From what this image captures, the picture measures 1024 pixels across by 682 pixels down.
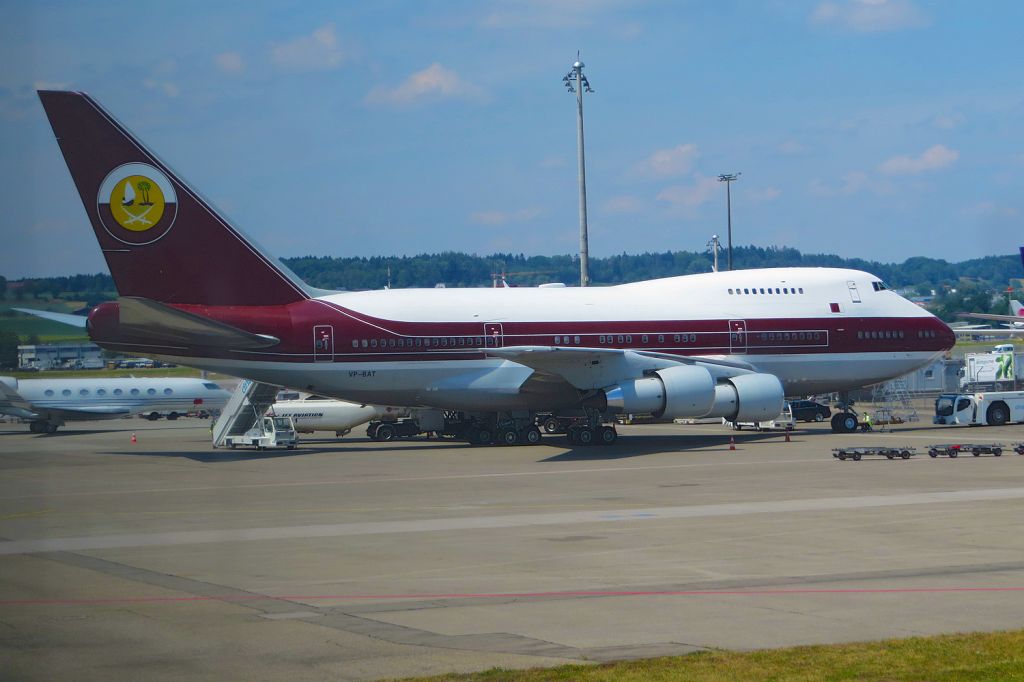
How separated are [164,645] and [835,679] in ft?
22.8

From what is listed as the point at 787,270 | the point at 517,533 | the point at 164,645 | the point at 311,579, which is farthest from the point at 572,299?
the point at 164,645

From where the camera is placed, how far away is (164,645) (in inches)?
485

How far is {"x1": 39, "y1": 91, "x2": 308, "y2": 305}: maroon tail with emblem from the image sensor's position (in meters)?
39.4

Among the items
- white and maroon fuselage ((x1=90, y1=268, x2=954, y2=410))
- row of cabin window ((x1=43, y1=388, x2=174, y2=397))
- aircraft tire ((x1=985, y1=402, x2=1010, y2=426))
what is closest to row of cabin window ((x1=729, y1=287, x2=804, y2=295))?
white and maroon fuselage ((x1=90, y1=268, x2=954, y2=410))

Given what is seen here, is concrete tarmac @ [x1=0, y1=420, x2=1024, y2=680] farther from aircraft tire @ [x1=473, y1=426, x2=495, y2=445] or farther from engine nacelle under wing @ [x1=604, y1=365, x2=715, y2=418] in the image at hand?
aircraft tire @ [x1=473, y1=426, x2=495, y2=445]

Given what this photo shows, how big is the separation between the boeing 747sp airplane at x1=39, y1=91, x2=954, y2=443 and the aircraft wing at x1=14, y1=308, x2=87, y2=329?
24.6 metres

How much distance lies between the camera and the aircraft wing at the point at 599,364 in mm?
40875

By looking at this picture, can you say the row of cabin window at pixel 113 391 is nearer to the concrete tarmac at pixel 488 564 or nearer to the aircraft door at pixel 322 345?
the aircraft door at pixel 322 345

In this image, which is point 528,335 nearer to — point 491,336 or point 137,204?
point 491,336

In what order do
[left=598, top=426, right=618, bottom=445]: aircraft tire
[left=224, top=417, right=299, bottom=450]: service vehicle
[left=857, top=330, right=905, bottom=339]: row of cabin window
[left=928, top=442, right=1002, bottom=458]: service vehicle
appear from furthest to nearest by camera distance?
[left=224, top=417, right=299, bottom=450]: service vehicle < [left=857, top=330, right=905, bottom=339]: row of cabin window < [left=598, top=426, right=618, bottom=445]: aircraft tire < [left=928, top=442, right=1002, bottom=458]: service vehicle

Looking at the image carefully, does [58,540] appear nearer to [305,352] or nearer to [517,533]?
[517,533]

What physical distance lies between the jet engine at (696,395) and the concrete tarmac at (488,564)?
6.71 m

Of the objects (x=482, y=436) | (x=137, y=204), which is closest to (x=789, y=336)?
(x=482, y=436)

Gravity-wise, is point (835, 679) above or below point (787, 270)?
below
